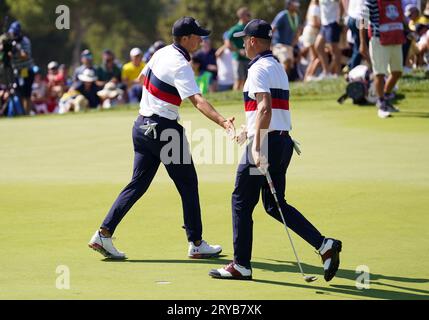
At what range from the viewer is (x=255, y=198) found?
903cm

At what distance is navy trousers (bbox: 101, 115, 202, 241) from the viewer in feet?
32.6

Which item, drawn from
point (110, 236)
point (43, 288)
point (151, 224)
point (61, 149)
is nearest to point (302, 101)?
point (61, 149)

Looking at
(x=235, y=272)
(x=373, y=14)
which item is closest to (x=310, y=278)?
(x=235, y=272)

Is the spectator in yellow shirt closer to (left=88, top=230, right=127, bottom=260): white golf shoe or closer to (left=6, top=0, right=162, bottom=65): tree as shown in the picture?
(left=88, top=230, right=127, bottom=260): white golf shoe

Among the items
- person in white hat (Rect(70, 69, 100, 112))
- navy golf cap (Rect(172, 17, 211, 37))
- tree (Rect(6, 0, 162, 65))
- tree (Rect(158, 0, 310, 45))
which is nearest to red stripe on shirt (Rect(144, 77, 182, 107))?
navy golf cap (Rect(172, 17, 211, 37))

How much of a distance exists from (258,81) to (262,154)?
607 millimetres

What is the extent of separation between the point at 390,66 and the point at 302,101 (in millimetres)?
3322

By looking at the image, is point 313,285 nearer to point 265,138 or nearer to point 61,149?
point 265,138

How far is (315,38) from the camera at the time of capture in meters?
23.8

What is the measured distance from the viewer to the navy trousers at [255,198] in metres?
8.96

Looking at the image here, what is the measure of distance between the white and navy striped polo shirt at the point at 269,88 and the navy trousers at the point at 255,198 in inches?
4.9

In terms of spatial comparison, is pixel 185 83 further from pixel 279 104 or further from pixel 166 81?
pixel 279 104

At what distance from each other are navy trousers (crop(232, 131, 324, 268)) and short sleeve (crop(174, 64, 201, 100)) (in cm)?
96

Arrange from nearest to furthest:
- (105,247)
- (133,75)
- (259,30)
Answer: (259,30) → (105,247) → (133,75)
